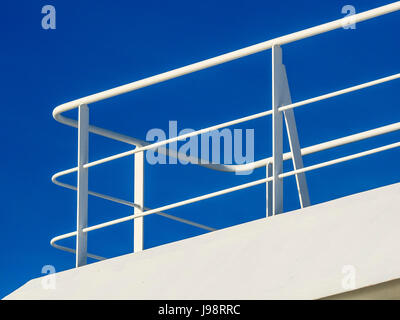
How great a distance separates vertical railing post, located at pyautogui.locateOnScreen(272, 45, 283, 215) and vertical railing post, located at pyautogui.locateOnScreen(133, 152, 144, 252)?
117cm

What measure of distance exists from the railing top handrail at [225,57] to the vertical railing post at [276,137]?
86 mm

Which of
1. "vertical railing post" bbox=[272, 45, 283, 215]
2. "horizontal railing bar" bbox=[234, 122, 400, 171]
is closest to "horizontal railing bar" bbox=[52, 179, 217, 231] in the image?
"horizontal railing bar" bbox=[234, 122, 400, 171]

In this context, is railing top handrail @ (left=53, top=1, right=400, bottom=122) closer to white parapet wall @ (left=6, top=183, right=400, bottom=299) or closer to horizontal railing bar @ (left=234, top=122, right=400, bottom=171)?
horizontal railing bar @ (left=234, top=122, right=400, bottom=171)

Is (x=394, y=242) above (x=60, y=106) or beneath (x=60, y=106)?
beneath

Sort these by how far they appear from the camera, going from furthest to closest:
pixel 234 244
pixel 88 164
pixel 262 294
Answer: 1. pixel 88 164
2. pixel 234 244
3. pixel 262 294

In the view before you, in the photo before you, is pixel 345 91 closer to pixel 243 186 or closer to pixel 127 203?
pixel 243 186

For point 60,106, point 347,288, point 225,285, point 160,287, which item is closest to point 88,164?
point 60,106

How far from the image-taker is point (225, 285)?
389 cm

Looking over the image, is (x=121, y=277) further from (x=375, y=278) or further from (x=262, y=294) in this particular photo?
(x=375, y=278)

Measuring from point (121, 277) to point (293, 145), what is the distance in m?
1.15

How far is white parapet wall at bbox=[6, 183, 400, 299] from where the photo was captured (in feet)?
11.4

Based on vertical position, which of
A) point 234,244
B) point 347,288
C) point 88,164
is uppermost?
point 88,164

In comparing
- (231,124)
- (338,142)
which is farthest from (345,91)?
(338,142)

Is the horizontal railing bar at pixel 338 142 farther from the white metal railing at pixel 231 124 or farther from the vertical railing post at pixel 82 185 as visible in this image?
the vertical railing post at pixel 82 185
